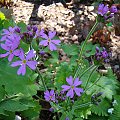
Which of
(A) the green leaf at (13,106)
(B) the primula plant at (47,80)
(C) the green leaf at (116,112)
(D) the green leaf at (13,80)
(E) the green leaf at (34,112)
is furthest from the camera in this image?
(C) the green leaf at (116,112)

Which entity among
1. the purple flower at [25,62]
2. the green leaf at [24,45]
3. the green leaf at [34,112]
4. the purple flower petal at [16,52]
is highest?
the purple flower petal at [16,52]

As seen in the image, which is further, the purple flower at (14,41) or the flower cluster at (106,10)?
the flower cluster at (106,10)

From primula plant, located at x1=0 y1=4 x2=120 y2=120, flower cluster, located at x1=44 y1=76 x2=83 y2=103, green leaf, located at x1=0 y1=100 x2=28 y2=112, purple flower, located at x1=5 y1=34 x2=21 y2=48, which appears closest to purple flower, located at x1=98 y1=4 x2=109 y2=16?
primula plant, located at x1=0 y1=4 x2=120 y2=120

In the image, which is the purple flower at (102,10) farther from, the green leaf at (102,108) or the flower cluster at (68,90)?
the green leaf at (102,108)

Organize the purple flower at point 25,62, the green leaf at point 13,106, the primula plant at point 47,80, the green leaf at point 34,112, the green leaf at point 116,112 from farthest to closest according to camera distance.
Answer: the green leaf at point 116,112
the green leaf at point 34,112
the green leaf at point 13,106
the primula plant at point 47,80
the purple flower at point 25,62

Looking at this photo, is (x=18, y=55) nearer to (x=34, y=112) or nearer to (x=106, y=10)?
(x=106, y=10)

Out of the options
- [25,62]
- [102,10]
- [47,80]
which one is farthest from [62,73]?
[25,62]

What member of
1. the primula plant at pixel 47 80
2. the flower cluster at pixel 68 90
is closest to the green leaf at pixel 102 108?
the primula plant at pixel 47 80

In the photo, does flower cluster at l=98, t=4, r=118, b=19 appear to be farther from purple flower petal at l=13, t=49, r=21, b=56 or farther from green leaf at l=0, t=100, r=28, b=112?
green leaf at l=0, t=100, r=28, b=112

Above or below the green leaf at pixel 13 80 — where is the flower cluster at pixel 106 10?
above
